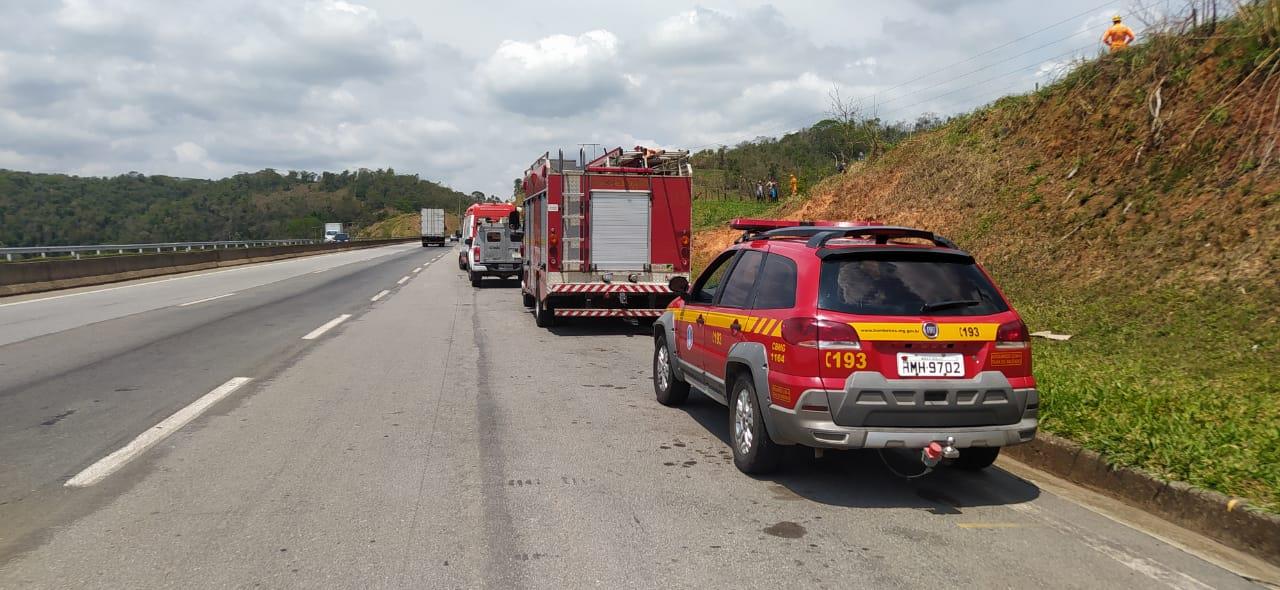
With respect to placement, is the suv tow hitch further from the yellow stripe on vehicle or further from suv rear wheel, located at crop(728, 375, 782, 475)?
suv rear wheel, located at crop(728, 375, 782, 475)

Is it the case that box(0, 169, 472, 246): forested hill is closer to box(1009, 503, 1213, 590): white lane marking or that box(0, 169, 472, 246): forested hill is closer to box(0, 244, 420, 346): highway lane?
box(0, 244, 420, 346): highway lane

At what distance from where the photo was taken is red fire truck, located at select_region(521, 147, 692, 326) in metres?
13.6

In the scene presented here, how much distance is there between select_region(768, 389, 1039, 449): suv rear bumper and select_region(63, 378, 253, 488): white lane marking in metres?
4.42

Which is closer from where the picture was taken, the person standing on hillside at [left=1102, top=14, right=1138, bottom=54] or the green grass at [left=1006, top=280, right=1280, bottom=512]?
the green grass at [left=1006, top=280, right=1280, bottom=512]

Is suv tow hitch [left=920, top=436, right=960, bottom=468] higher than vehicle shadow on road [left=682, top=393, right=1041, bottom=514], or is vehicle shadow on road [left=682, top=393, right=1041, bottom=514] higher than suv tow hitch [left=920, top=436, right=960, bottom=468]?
suv tow hitch [left=920, top=436, right=960, bottom=468]

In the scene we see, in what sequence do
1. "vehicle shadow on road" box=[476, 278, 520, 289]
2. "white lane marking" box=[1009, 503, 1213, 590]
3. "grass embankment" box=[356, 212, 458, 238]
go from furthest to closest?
1. "grass embankment" box=[356, 212, 458, 238]
2. "vehicle shadow on road" box=[476, 278, 520, 289]
3. "white lane marking" box=[1009, 503, 1213, 590]

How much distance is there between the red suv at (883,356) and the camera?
486 cm

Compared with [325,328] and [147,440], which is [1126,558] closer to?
[147,440]

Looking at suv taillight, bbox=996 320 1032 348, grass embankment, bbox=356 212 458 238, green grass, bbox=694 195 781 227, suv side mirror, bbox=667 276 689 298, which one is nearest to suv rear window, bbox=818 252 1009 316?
suv taillight, bbox=996 320 1032 348

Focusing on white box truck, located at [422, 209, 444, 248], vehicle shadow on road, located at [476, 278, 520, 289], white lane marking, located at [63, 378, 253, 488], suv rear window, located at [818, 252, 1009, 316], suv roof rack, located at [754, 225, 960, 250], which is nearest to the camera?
suv rear window, located at [818, 252, 1009, 316]

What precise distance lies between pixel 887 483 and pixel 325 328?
35.3ft

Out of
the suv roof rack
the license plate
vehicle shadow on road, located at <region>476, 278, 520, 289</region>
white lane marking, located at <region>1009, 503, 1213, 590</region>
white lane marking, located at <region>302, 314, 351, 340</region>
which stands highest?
the suv roof rack

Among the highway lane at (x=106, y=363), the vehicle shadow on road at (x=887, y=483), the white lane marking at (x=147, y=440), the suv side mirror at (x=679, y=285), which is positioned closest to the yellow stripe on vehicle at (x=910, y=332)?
the vehicle shadow on road at (x=887, y=483)

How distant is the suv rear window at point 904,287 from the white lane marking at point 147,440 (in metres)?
4.79
